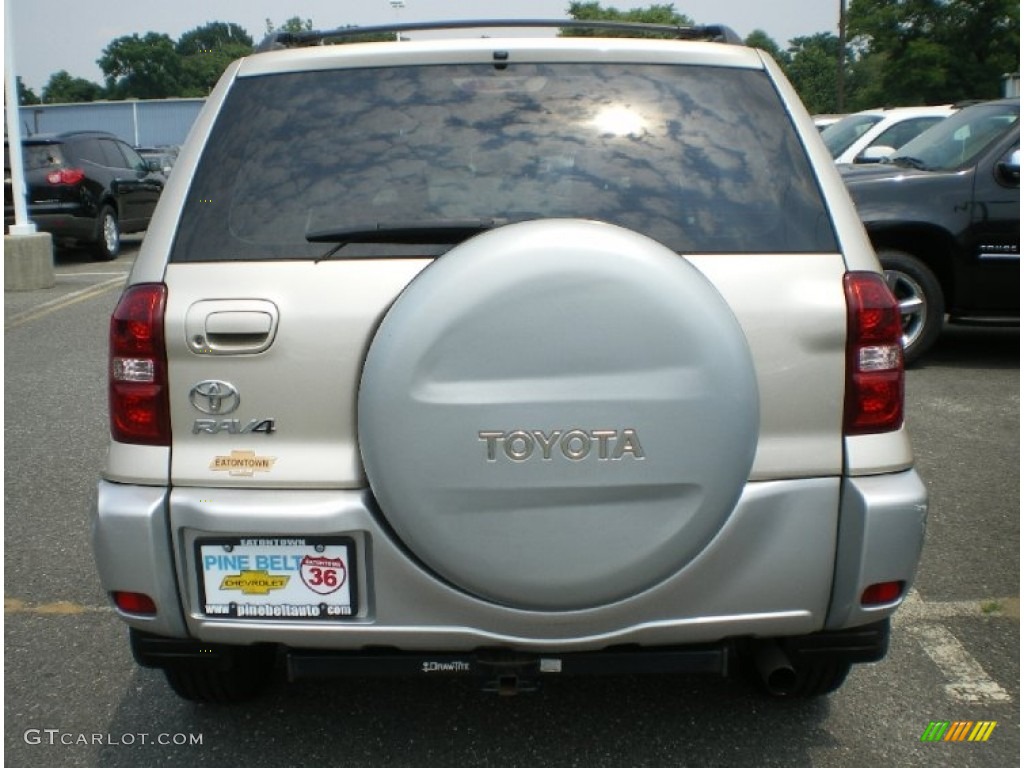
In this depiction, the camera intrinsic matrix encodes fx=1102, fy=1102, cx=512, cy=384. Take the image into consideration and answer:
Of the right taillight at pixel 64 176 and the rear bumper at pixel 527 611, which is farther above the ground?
the rear bumper at pixel 527 611

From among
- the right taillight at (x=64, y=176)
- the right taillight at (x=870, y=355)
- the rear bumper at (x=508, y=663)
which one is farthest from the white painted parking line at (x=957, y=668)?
the right taillight at (x=64, y=176)

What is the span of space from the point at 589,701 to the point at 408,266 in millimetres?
1378

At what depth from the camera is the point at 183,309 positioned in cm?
232

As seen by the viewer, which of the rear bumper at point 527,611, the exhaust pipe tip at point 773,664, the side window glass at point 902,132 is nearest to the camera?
the rear bumper at point 527,611

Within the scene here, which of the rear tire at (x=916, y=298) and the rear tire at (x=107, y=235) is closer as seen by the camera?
the rear tire at (x=916, y=298)

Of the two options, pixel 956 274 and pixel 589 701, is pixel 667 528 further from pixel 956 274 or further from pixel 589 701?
pixel 956 274

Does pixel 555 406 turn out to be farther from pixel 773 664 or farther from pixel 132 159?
pixel 132 159

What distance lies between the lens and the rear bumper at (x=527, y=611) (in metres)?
2.29

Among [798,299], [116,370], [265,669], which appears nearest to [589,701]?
[265,669]

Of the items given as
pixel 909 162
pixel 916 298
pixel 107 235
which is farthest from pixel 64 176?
pixel 916 298

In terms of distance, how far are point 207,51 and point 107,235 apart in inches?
5062

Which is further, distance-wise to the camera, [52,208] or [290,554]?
[52,208]

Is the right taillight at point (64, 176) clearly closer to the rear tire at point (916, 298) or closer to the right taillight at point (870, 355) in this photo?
the rear tire at point (916, 298)

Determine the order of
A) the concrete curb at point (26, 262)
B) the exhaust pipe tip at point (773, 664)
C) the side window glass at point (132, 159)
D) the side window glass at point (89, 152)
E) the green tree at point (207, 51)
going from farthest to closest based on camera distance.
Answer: the green tree at point (207, 51), the side window glass at point (132, 159), the side window glass at point (89, 152), the concrete curb at point (26, 262), the exhaust pipe tip at point (773, 664)
